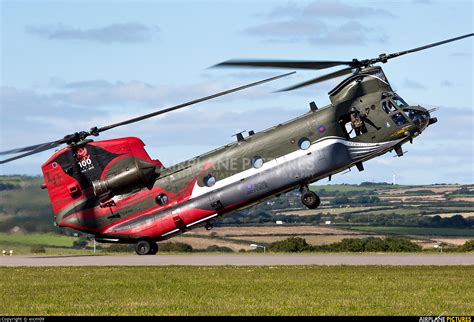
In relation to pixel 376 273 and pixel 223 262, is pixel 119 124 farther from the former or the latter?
pixel 376 273

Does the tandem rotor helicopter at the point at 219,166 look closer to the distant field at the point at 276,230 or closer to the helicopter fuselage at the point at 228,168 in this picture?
the helicopter fuselage at the point at 228,168

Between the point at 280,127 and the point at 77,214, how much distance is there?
1133cm

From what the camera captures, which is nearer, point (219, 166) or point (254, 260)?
point (254, 260)

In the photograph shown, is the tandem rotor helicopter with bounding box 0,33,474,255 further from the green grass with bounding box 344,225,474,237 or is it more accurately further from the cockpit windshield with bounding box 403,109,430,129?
the green grass with bounding box 344,225,474,237

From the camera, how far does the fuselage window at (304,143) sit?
4250 cm

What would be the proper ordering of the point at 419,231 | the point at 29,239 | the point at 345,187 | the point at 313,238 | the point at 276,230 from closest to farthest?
the point at 29,239 < the point at 313,238 < the point at 419,231 < the point at 276,230 < the point at 345,187

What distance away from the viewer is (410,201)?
110438 millimetres

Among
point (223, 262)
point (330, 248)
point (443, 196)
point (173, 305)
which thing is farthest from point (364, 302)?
point (443, 196)

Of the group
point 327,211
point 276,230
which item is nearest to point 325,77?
point 276,230

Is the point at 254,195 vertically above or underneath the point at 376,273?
above

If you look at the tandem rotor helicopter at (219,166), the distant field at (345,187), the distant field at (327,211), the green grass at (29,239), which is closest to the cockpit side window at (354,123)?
the tandem rotor helicopter at (219,166)

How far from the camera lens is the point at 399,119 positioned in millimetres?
41781

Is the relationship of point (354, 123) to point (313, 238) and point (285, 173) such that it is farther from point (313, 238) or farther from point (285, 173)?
point (313, 238)

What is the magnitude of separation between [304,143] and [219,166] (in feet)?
14.3
